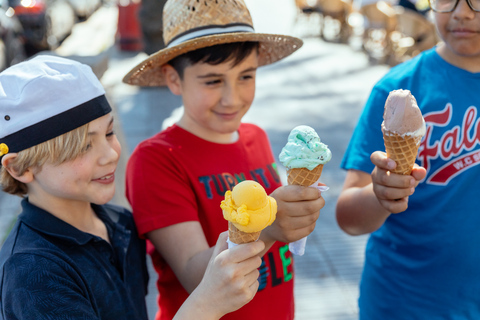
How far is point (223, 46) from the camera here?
77.1 inches

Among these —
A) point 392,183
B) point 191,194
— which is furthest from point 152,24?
point 392,183

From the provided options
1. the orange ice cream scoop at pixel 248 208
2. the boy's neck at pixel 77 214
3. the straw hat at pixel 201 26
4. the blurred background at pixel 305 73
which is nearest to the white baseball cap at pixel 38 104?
the boy's neck at pixel 77 214

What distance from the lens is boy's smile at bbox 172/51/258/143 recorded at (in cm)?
195

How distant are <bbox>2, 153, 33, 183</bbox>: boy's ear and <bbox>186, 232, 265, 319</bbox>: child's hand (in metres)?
0.69

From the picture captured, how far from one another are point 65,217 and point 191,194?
0.47 metres

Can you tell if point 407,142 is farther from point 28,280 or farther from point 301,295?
point 301,295

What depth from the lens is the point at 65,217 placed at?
5.51 feet

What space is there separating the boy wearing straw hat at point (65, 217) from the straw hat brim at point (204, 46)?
42 centimetres

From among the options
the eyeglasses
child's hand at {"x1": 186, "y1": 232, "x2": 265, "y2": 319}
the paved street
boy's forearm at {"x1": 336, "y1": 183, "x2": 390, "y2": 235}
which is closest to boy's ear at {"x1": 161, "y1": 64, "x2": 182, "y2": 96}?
boy's forearm at {"x1": 336, "y1": 183, "x2": 390, "y2": 235}

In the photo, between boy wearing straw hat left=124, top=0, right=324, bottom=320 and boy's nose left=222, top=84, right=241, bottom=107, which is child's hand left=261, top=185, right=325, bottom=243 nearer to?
boy wearing straw hat left=124, top=0, right=324, bottom=320

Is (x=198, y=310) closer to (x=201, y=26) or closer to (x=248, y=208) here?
(x=248, y=208)

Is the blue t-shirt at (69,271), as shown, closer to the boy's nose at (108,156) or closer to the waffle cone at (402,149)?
the boy's nose at (108,156)

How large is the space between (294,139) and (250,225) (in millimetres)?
351

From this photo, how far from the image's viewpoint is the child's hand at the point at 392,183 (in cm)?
163
